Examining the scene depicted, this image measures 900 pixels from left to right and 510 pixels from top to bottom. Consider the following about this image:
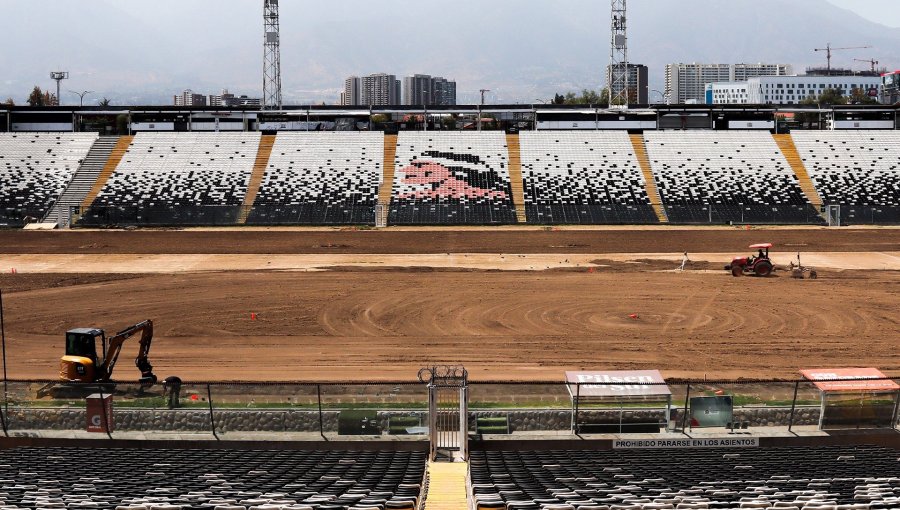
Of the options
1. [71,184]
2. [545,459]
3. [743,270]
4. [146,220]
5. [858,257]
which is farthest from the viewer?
[71,184]

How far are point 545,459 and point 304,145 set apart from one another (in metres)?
76.4

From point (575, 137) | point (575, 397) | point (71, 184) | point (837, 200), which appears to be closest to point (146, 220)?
point (71, 184)

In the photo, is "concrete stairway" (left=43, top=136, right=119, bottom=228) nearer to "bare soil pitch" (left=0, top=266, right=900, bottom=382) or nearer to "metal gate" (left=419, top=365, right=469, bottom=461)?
"bare soil pitch" (left=0, top=266, right=900, bottom=382)

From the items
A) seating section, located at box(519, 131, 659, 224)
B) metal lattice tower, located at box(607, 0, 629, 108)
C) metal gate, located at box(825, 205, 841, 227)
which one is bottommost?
metal gate, located at box(825, 205, 841, 227)

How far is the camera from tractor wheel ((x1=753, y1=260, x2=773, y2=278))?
47.0 m

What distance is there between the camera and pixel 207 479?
47.4ft

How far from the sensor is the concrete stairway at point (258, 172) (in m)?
76.5

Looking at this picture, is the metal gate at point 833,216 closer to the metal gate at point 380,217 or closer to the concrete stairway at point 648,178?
the concrete stairway at point 648,178

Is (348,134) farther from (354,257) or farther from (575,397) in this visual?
(575,397)

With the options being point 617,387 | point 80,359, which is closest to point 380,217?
point 80,359

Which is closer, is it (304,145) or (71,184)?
(71,184)

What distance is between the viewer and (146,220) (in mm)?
75312

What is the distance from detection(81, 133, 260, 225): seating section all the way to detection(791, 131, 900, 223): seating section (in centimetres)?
4960

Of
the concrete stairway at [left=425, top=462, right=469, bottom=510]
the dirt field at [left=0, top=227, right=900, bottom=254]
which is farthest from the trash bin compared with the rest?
the dirt field at [left=0, top=227, right=900, bottom=254]
